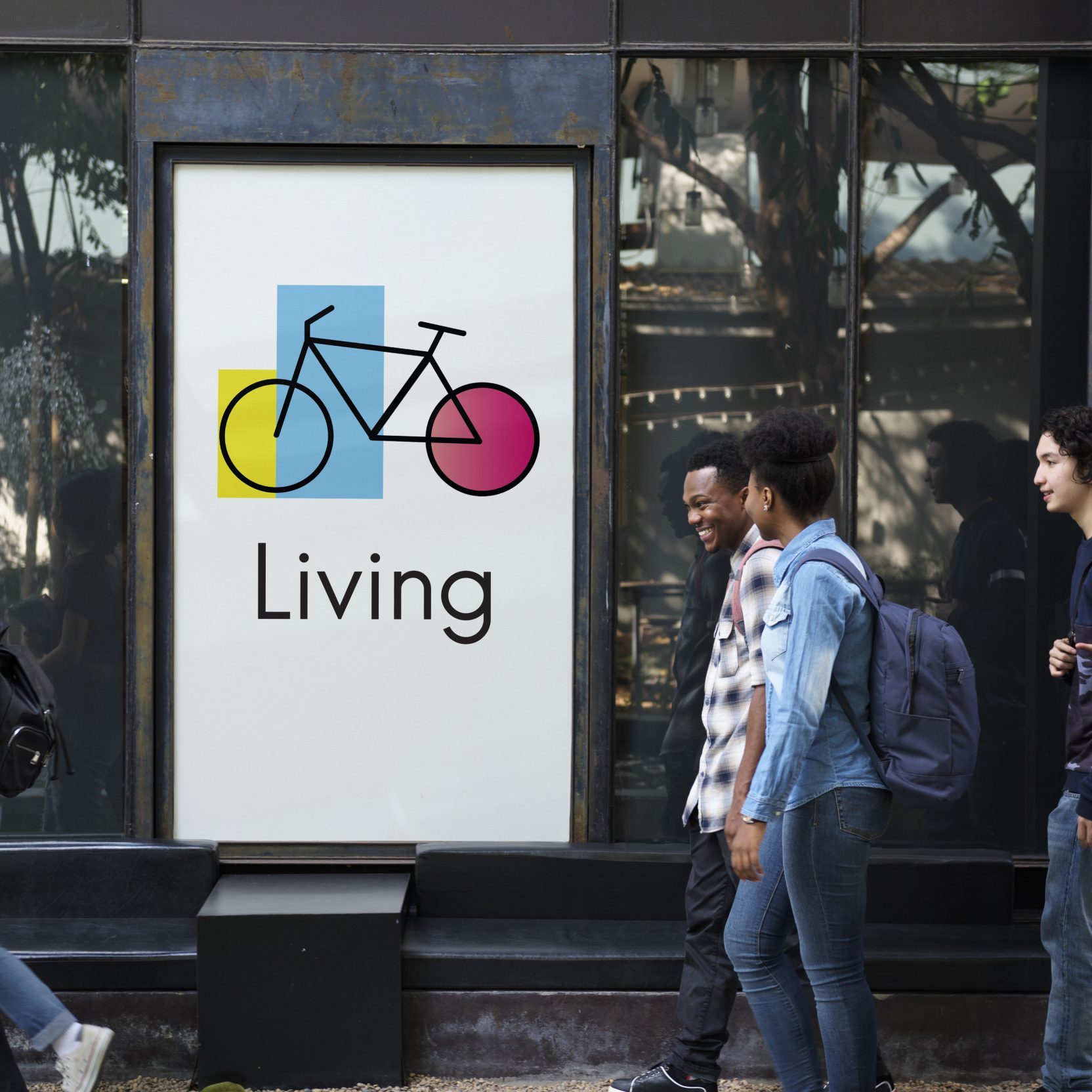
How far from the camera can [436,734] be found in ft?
17.0

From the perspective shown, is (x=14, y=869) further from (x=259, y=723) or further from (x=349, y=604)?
(x=349, y=604)

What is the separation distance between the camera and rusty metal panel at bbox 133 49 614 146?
507 cm

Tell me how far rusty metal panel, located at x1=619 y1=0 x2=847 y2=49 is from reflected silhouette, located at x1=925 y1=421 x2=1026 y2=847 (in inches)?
66.4

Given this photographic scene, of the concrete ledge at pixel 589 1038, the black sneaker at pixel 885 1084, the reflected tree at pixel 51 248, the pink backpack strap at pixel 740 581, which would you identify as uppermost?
the reflected tree at pixel 51 248

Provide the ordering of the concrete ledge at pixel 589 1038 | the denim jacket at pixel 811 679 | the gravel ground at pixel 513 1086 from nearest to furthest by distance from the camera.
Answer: the denim jacket at pixel 811 679, the gravel ground at pixel 513 1086, the concrete ledge at pixel 589 1038

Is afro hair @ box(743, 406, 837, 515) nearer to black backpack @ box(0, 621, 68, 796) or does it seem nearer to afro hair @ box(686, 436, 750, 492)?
afro hair @ box(686, 436, 750, 492)

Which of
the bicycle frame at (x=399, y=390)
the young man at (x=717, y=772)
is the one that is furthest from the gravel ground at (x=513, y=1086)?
the bicycle frame at (x=399, y=390)

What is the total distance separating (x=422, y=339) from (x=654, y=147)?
124 cm

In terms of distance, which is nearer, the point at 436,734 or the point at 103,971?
the point at 103,971

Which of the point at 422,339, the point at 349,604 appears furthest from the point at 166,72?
the point at 349,604

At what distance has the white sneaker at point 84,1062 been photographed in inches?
144

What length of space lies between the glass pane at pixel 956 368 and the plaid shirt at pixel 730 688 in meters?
1.56

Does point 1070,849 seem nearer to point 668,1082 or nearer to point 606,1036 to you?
point 668,1082

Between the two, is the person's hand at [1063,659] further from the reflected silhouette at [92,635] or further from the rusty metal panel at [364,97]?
the reflected silhouette at [92,635]
